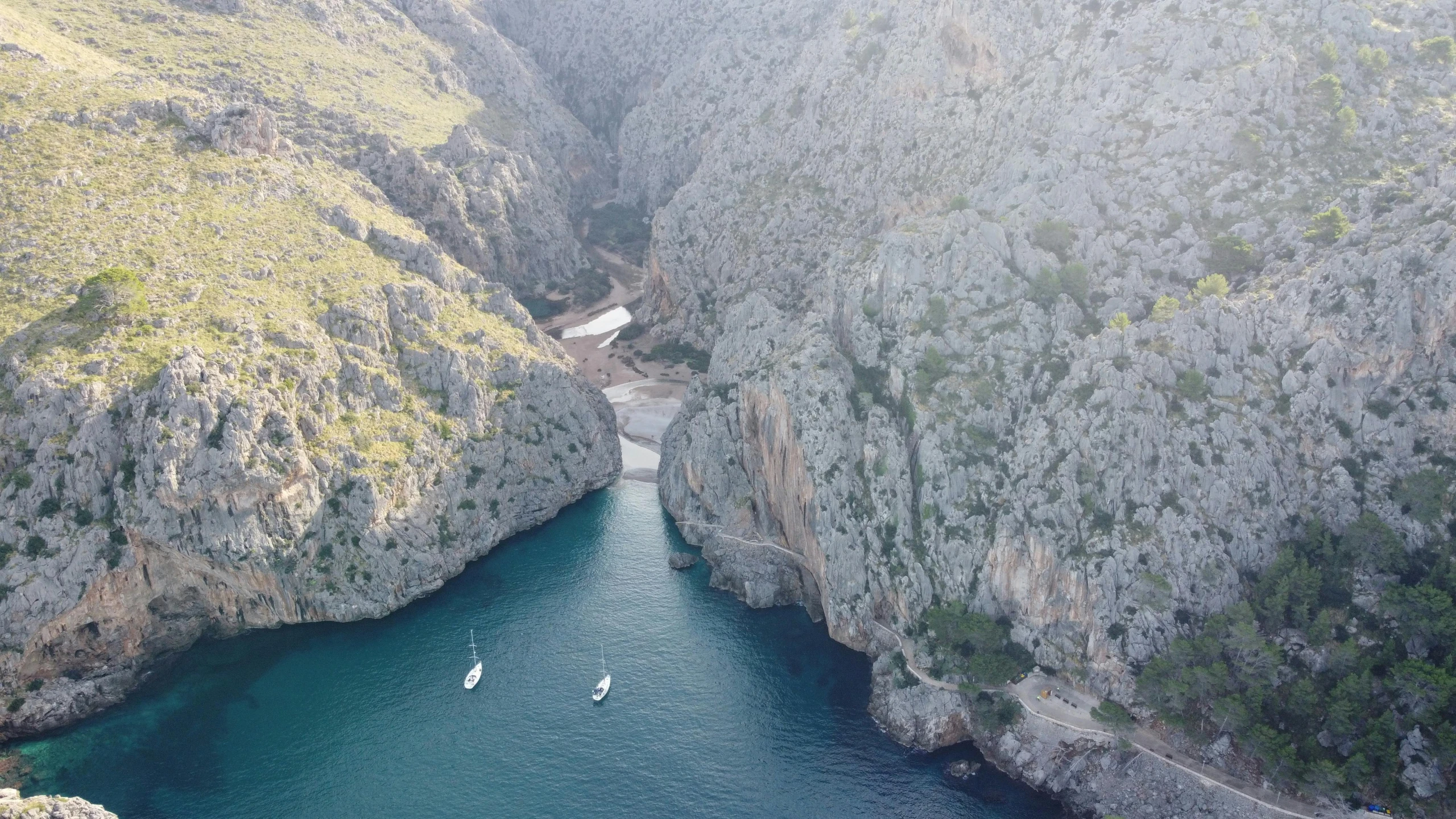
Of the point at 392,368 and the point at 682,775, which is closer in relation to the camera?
the point at 682,775

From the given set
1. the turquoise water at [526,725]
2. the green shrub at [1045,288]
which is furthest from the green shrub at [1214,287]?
the turquoise water at [526,725]

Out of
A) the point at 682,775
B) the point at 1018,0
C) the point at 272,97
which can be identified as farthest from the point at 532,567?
the point at 272,97

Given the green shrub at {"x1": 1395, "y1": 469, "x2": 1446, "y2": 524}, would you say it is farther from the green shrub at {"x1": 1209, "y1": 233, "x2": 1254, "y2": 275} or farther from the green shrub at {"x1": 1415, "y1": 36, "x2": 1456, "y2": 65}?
the green shrub at {"x1": 1415, "y1": 36, "x2": 1456, "y2": 65}

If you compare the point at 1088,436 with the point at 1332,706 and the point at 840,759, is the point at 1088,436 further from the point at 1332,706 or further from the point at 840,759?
the point at 840,759

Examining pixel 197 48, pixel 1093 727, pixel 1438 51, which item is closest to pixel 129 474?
pixel 1093 727

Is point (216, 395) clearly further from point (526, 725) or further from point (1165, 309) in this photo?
point (1165, 309)
